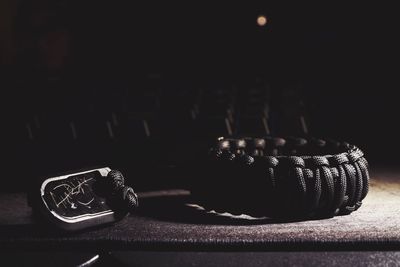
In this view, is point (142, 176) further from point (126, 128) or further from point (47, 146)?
point (126, 128)

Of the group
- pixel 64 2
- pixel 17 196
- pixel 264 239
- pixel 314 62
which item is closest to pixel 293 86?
pixel 314 62

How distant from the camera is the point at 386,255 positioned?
3.26 feet

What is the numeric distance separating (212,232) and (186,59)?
4.23 metres

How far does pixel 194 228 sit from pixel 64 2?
14.2ft

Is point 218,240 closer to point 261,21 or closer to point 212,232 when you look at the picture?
point 212,232

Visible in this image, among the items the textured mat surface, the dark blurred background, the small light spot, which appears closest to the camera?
the textured mat surface

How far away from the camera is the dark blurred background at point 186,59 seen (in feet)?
13.1

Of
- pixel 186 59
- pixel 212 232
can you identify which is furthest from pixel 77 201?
pixel 186 59

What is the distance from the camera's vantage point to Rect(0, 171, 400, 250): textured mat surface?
3.05ft

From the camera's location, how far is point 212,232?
1.00 metres

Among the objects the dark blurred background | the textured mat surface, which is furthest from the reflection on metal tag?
the dark blurred background

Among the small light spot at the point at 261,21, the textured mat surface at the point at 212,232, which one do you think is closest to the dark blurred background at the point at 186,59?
the small light spot at the point at 261,21

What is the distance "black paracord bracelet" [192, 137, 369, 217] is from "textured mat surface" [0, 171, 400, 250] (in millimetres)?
33

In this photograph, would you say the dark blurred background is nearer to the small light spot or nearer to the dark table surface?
the small light spot
